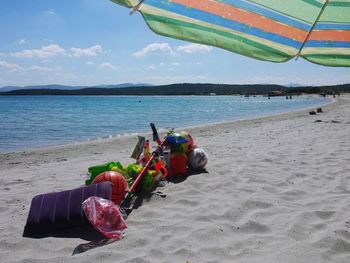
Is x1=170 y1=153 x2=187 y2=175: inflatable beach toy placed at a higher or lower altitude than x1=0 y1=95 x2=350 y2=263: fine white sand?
higher

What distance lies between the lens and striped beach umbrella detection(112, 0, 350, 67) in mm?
1806

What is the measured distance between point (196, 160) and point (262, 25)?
16.7ft

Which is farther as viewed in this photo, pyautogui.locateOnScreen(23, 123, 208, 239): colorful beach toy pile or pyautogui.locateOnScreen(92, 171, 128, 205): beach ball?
pyautogui.locateOnScreen(92, 171, 128, 205): beach ball

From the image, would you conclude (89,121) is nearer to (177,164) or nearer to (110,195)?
(177,164)

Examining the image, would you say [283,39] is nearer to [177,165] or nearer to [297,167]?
[177,165]

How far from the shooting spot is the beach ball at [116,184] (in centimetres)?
497

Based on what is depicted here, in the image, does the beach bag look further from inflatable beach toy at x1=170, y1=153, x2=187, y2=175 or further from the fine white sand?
inflatable beach toy at x1=170, y1=153, x2=187, y2=175

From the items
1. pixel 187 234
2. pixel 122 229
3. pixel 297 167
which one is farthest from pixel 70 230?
pixel 297 167

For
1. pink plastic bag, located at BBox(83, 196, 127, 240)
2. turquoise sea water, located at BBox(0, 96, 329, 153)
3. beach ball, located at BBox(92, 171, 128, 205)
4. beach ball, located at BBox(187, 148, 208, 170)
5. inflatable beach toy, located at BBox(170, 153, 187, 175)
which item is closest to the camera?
pink plastic bag, located at BBox(83, 196, 127, 240)

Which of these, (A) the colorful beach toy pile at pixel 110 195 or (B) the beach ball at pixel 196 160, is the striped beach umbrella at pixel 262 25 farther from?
(B) the beach ball at pixel 196 160

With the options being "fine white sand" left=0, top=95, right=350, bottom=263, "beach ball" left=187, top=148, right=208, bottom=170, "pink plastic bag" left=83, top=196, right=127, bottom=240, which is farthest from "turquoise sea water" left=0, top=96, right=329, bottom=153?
"pink plastic bag" left=83, top=196, right=127, bottom=240

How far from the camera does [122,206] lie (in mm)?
5094

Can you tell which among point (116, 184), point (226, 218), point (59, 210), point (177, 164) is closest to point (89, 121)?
point (177, 164)

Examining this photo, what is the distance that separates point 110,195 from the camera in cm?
455
